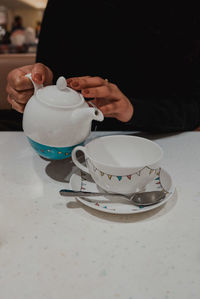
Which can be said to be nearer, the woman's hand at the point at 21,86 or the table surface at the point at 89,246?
the table surface at the point at 89,246

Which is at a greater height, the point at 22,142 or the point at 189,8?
the point at 189,8

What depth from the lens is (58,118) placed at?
1.90 feet

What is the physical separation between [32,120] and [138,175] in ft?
0.83

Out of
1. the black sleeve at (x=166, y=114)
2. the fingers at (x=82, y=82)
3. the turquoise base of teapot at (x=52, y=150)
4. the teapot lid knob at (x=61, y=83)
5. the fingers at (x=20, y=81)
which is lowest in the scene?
the black sleeve at (x=166, y=114)

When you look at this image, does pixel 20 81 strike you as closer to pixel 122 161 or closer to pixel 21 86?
pixel 21 86

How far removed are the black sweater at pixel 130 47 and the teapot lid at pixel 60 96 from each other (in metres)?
0.49

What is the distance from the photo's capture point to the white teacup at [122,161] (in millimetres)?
520

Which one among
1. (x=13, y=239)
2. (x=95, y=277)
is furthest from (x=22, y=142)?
(x=95, y=277)

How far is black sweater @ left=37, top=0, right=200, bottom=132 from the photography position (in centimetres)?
108

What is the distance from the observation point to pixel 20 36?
350cm

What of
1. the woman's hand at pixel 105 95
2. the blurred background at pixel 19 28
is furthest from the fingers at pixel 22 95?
the blurred background at pixel 19 28

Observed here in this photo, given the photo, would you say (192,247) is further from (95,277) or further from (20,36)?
(20,36)

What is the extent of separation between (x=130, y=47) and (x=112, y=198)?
83cm

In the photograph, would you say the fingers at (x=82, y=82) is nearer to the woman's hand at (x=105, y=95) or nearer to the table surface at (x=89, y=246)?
the woman's hand at (x=105, y=95)
